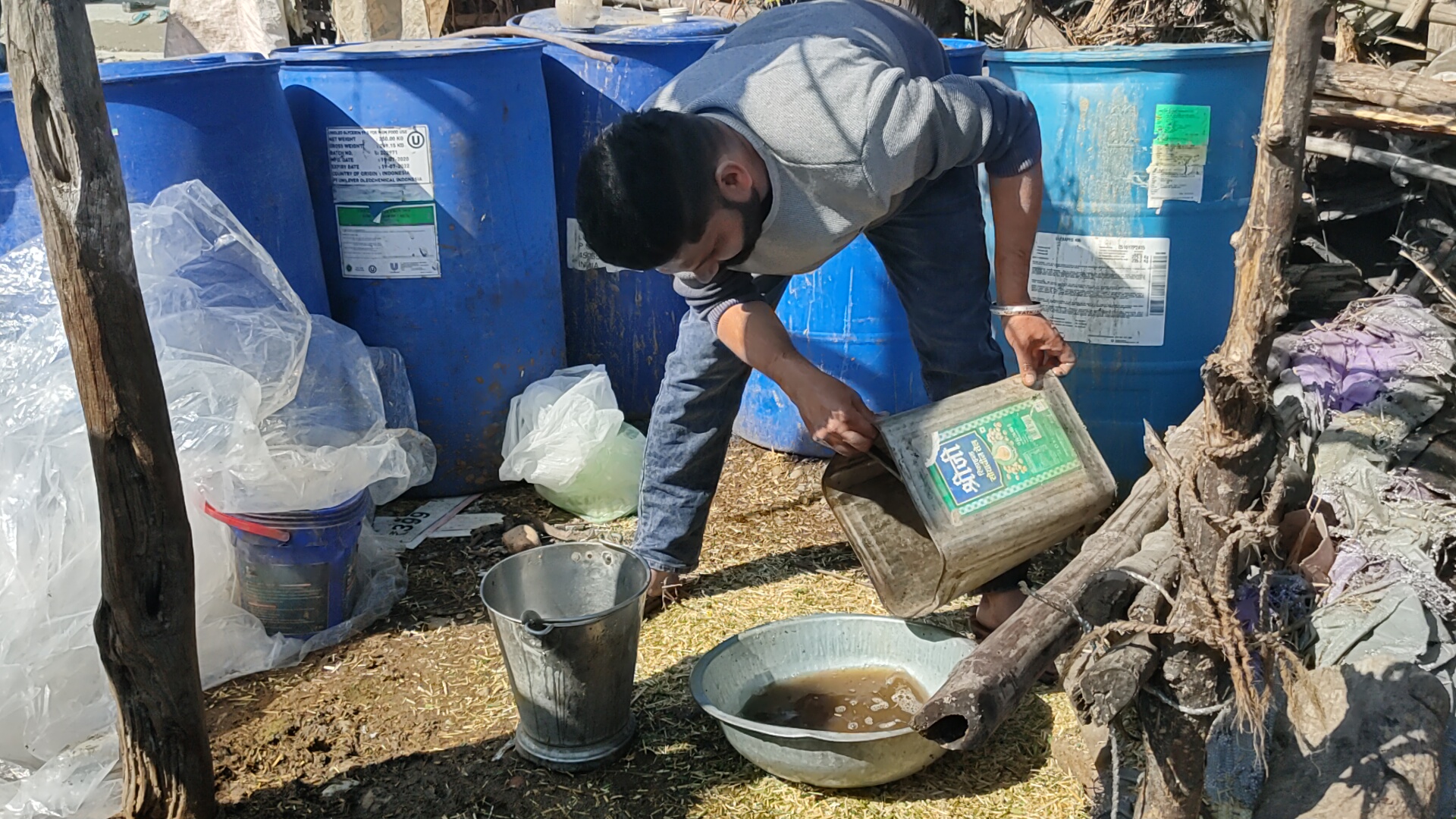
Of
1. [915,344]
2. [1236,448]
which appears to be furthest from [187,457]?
[1236,448]

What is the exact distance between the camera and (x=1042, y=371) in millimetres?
2818

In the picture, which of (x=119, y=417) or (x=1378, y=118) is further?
(x=1378, y=118)

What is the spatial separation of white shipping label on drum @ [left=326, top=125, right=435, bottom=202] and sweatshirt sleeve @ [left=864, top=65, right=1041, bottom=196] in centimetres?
176

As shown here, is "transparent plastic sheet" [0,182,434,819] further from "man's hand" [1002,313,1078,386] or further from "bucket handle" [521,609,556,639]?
"man's hand" [1002,313,1078,386]

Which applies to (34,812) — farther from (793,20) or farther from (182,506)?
(793,20)

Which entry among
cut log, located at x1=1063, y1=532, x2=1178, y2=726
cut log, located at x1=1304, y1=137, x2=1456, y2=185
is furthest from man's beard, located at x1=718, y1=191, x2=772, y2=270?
cut log, located at x1=1304, y1=137, x2=1456, y2=185

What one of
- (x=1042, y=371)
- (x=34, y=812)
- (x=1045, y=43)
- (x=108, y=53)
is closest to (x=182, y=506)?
(x=34, y=812)

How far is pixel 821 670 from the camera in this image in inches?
119

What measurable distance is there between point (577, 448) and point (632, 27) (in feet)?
5.14

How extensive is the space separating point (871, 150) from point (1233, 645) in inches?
47.5

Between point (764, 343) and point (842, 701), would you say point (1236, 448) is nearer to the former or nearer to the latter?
point (764, 343)

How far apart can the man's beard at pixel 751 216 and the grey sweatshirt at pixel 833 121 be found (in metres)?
0.02

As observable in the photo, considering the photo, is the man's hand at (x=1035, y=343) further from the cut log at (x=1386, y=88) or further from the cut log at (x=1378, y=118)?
the cut log at (x=1386, y=88)

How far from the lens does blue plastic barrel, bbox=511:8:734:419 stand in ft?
13.7
